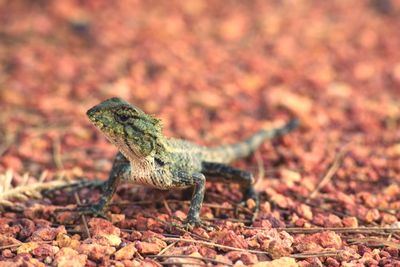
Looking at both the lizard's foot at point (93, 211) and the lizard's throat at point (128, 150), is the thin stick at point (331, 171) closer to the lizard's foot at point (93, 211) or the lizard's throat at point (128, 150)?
the lizard's throat at point (128, 150)

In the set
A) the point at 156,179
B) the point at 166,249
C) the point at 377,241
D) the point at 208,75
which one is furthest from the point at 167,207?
the point at 208,75

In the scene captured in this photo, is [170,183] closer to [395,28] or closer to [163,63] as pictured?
[163,63]

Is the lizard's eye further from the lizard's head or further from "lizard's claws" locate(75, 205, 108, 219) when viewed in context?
"lizard's claws" locate(75, 205, 108, 219)

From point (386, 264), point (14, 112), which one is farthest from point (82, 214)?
point (14, 112)

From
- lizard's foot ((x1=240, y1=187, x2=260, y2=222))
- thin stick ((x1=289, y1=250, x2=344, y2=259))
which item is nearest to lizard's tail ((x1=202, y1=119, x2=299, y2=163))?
lizard's foot ((x1=240, y1=187, x2=260, y2=222))

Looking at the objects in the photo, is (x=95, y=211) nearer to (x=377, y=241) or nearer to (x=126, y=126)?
(x=126, y=126)
